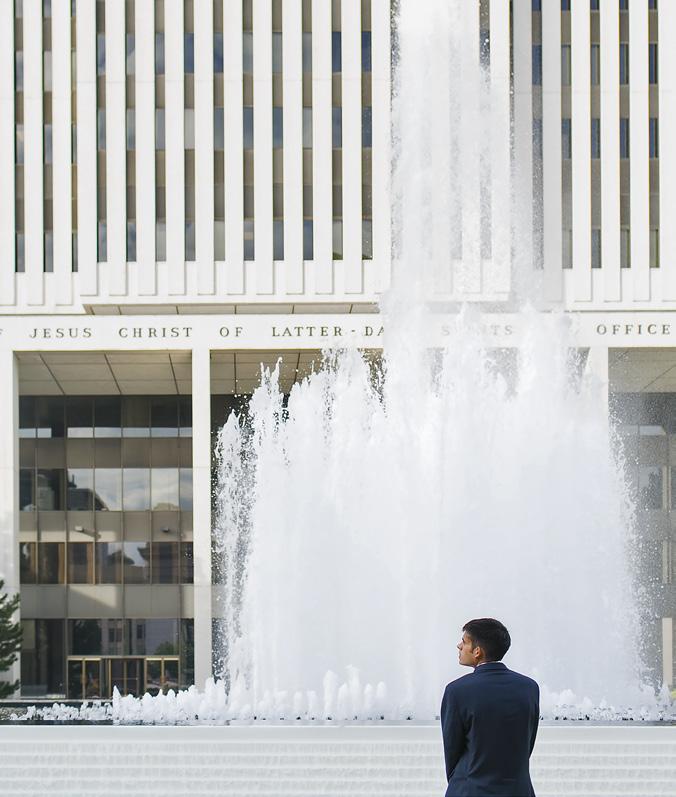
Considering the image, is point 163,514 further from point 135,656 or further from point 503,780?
point 503,780

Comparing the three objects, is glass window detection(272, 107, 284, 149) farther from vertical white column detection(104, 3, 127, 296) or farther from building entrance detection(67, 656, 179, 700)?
building entrance detection(67, 656, 179, 700)

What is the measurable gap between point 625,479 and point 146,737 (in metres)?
24.5

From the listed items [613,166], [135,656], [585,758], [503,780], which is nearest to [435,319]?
[613,166]

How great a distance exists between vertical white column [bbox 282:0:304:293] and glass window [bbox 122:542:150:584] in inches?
380

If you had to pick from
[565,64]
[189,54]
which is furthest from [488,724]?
[565,64]

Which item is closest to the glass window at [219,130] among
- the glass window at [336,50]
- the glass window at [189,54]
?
the glass window at [189,54]

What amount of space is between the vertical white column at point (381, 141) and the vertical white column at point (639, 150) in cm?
562

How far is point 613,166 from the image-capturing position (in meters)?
26.7

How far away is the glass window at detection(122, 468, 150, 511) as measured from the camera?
32156 millimetres

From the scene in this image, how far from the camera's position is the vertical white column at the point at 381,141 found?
85.5ft

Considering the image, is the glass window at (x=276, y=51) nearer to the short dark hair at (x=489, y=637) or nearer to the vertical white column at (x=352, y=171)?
the vertical white column at (x=352, y=171)

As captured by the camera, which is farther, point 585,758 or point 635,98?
point 635,98

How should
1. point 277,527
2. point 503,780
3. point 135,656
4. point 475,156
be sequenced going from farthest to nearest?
point 135,656, point 475,156, point 277,527, point 503,780

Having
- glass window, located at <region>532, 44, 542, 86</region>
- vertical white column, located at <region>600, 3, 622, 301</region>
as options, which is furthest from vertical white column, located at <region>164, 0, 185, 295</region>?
vertical white column, located at <region>600, 3, 622, 301</region>
